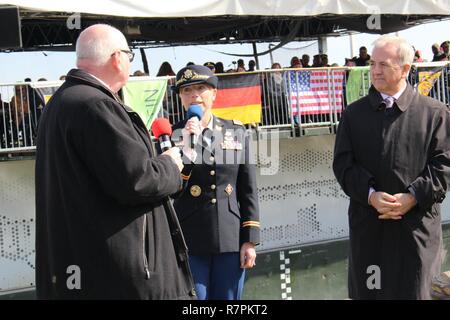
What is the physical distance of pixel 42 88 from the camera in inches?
285

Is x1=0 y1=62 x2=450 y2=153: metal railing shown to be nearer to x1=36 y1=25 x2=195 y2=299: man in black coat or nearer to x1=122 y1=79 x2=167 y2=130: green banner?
x1=122 y1=79 x2=167 y2=130: green banner

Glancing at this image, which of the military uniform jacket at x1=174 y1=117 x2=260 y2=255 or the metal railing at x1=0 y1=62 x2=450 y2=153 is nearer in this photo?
the military uniform jacket at x1=174 y1=117 x2=260 y2=255

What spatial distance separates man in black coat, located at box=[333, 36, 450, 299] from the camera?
3.95 meters

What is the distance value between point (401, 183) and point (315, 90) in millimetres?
4821

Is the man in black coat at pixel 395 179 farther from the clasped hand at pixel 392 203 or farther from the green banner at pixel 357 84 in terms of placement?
the green banner at pixel 357 84

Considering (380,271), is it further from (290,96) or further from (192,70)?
(290,96)

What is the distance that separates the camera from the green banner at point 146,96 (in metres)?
7.49

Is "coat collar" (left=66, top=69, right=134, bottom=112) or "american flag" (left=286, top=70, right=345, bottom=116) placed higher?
"coat collar" (left=66, top=69, right=134, bottom=112)

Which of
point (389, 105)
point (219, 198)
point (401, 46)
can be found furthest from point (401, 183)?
point (219, 198)

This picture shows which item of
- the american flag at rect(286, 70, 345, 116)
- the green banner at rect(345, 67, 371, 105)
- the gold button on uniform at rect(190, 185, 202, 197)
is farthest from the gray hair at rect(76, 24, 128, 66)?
the green banner at rect(345, 67, 371, 105)

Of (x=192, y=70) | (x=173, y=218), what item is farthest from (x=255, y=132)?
(x=173, y=218)

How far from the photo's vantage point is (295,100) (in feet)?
27.9

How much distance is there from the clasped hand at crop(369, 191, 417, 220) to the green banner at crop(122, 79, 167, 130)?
4.04 metres

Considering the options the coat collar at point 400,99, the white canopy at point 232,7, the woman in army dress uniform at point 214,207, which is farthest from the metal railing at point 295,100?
the coat collar at point 400,99
